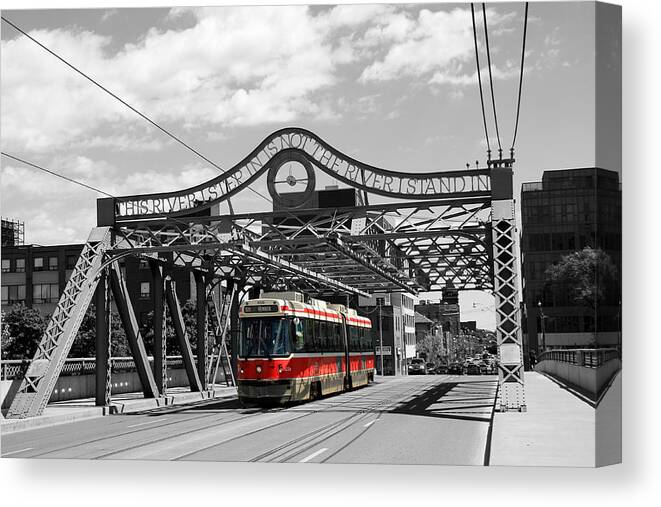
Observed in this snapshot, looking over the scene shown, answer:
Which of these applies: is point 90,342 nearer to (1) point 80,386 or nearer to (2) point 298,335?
(1) point 80,386

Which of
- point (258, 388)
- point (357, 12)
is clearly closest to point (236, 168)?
point (258, 388)

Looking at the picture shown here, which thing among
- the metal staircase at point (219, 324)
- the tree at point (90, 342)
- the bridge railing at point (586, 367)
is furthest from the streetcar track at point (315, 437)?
the tree at point (90, 342)

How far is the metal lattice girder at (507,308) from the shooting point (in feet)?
75.4

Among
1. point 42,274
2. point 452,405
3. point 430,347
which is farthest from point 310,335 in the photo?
point 430,347

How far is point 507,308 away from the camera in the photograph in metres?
24.2

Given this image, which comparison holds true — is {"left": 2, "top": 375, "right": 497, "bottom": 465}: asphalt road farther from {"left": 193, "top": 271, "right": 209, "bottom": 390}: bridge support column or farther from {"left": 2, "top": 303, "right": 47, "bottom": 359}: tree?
{"left": 2, "top": 303, "right": 47, "bottom": 359}: tree

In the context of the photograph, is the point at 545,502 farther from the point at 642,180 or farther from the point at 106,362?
the point at 106,362

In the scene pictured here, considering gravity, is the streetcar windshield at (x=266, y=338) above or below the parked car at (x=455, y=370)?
above

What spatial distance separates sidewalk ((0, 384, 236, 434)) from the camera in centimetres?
2497

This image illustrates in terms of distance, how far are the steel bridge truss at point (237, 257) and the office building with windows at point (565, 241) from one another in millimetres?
2468

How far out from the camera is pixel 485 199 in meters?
26.7

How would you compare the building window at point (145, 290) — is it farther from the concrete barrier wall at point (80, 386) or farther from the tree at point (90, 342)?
the concrete barrier wall at point (80, 386)

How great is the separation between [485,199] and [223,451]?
1210 centimetres

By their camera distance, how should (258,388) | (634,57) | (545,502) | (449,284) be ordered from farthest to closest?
(449,284)
(258,388)
(634,57)
(545,502)
